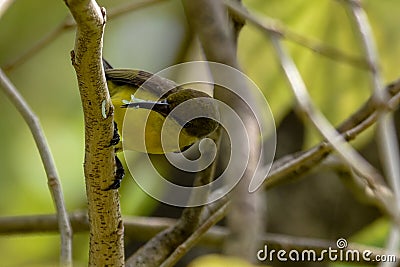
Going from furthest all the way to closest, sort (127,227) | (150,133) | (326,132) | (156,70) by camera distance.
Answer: (156,70) < (127,227) < (150,133) < (326,132)

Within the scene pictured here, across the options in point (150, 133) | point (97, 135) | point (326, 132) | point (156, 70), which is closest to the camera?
point (97, 135)

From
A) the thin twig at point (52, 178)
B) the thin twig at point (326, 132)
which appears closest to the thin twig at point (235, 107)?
the thin twig at point (326, 132)

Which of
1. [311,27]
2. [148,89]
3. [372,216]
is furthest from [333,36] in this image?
[148,89]

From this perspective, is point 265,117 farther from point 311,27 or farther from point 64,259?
point 64,259

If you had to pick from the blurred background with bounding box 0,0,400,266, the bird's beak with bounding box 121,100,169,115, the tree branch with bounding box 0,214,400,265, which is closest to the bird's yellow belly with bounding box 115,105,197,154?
the bird's beak with bounding box 121,100,169,115

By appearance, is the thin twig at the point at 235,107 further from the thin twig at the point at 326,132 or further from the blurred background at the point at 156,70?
the blurred background at the point at 156,70

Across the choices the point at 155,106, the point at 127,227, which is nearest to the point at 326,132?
the point at 155,106

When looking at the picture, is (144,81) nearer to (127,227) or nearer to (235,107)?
(235,107)
